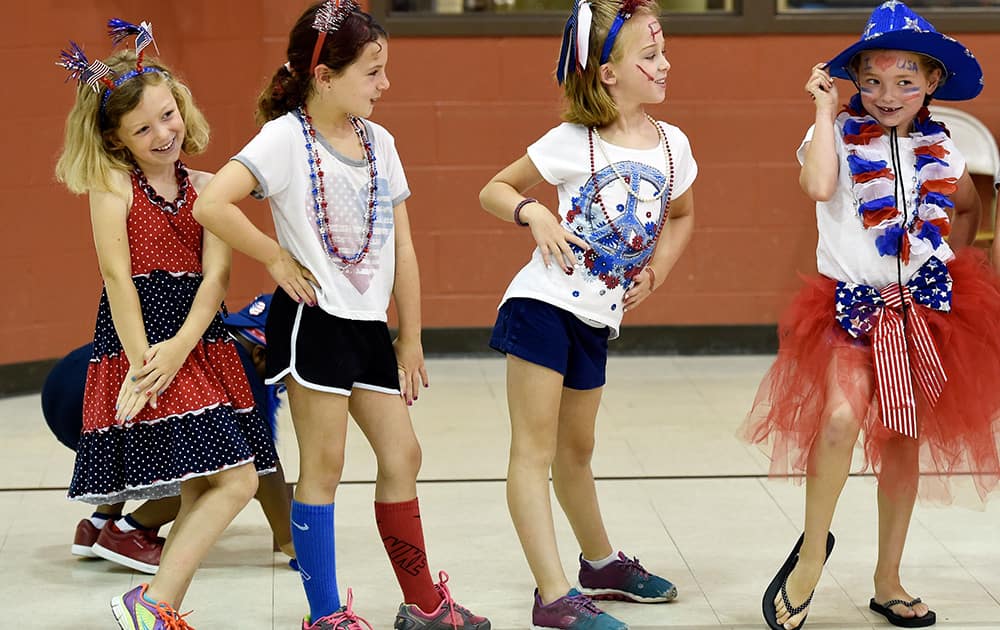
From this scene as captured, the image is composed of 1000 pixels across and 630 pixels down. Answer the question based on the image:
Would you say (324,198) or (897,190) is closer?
(324,198)

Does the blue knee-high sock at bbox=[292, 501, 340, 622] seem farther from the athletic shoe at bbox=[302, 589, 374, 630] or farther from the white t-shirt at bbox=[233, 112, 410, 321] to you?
the white t-shirt at bbox=[233, 112, 410, 321]

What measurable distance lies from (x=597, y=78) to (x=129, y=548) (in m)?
1.62

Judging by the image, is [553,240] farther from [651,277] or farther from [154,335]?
[154,335]

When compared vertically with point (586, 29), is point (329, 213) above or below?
below

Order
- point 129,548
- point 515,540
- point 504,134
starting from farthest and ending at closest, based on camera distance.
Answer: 1. point 504,134
2. point 515,540
3. point 129,548

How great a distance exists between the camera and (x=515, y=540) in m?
3.82

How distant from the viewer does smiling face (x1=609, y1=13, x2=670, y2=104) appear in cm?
309

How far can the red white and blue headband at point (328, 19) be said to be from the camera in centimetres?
296

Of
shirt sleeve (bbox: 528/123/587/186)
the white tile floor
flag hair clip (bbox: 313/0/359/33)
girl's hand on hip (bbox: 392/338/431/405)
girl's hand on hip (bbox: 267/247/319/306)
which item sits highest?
flag hair clip (bbox: 313/0/359/33)

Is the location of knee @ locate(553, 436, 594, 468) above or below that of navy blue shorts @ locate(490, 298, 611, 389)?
below

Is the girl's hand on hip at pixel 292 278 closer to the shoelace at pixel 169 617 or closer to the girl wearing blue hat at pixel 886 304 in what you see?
the shoelace at pixel 169 617

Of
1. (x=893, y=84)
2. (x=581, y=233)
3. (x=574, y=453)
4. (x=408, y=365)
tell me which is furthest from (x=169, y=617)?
(x=893, y=84)

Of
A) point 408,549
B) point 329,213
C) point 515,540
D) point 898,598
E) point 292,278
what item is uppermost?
point 329,213

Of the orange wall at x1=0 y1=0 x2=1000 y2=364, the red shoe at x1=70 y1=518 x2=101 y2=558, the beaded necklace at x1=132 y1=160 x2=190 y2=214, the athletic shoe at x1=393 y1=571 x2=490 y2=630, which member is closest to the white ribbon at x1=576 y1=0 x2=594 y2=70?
the beaded necklace at x1=132 y1=160 x2=190 y2=214
